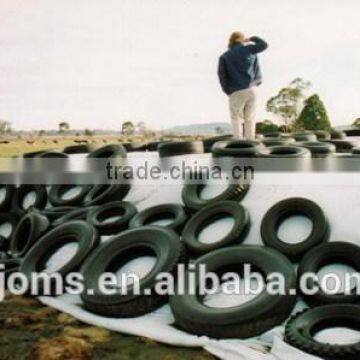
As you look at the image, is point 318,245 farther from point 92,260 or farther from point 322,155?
point 322,155

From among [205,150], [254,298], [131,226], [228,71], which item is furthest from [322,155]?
[254,298]

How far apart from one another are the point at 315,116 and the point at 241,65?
33369mm

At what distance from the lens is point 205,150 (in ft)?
39.3

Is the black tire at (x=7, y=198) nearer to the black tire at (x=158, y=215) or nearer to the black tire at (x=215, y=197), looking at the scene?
the black tire at (x=158, y=215)

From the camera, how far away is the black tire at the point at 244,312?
17.2 feet

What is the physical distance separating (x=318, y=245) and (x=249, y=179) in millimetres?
2327

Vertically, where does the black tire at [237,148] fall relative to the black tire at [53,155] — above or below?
above

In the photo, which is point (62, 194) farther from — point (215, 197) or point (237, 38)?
point (237, 38)

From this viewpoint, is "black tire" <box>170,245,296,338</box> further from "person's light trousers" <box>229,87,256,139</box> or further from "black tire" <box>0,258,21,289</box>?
"person's light trousers" <box>229,87,256,139</box>

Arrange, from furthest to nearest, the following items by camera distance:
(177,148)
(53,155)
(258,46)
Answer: (53,155)
(177,148)
(258,46)

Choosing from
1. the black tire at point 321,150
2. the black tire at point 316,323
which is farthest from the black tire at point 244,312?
the black tire at point 321,150

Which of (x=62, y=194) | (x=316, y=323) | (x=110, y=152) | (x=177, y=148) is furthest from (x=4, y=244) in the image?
(x=316, y=323)

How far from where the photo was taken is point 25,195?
10961 mm

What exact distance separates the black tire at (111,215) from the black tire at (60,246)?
0.42 meters
